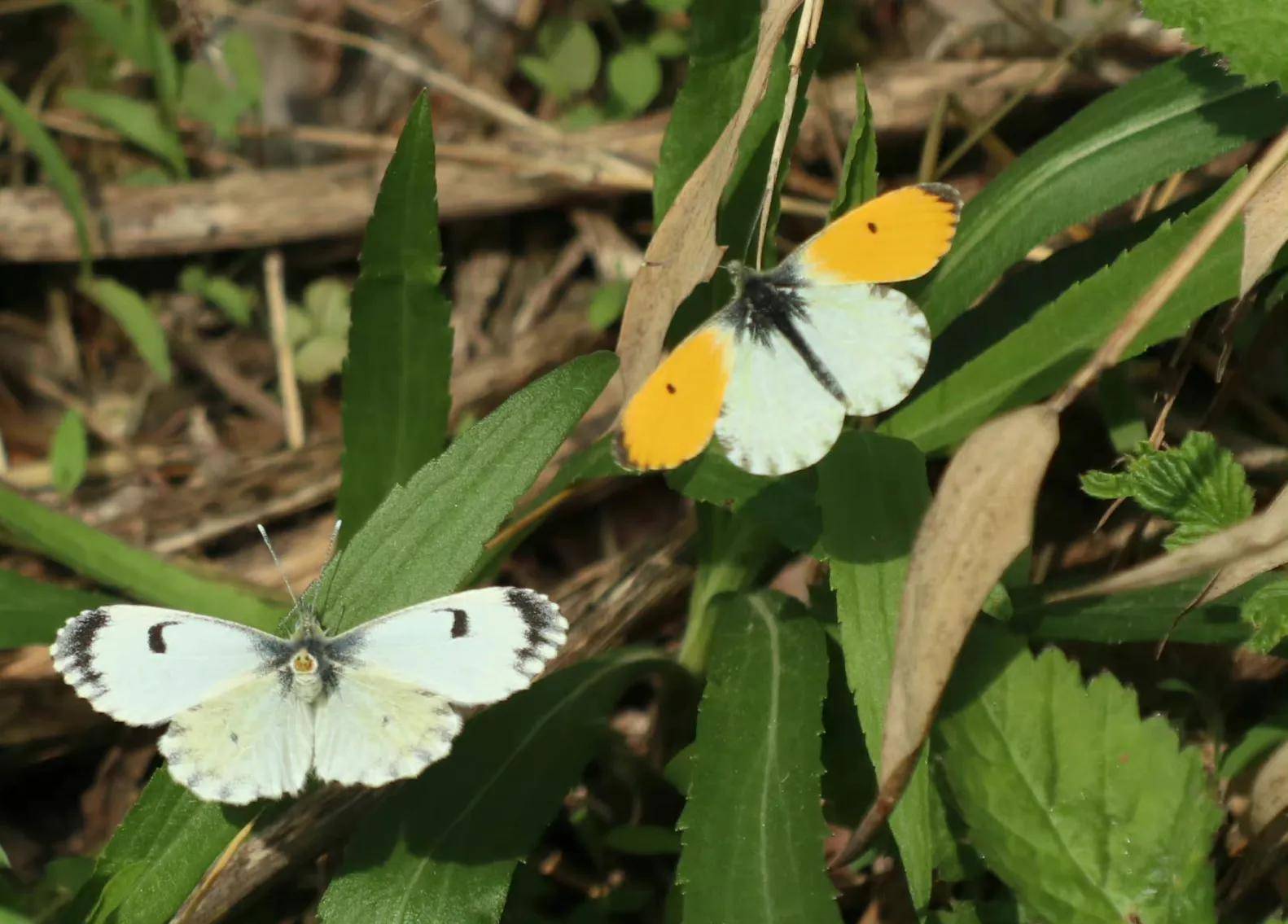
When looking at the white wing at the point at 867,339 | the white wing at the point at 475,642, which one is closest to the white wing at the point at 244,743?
the white wing at the point at 475,642

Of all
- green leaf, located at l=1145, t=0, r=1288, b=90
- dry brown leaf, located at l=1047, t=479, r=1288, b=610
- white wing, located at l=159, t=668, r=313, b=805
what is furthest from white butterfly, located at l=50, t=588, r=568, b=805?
green leaf, located at l=1145, t=0, r=1288, b=90

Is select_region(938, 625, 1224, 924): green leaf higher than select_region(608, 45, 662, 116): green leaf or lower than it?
lower

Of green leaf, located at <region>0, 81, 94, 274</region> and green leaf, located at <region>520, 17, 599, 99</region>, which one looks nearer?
green leaf, located at <region>0, 81, 94, 274</region>

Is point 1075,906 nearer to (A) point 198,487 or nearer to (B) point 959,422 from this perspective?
(B) point 959,422

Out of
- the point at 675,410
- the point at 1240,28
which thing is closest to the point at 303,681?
the point at 675,410

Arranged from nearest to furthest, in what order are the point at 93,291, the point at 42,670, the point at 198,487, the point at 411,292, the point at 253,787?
1. the point at 253,787
2. the point at 411,292
3. the point at 42,670
4. the point at 198,487
5. the point at 93,291

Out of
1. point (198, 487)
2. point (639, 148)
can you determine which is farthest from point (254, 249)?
point (639, 148)

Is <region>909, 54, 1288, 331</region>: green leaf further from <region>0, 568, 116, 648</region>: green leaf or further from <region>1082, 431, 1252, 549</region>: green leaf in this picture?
<region>0, 568, 116, 648</region>: green leaf
